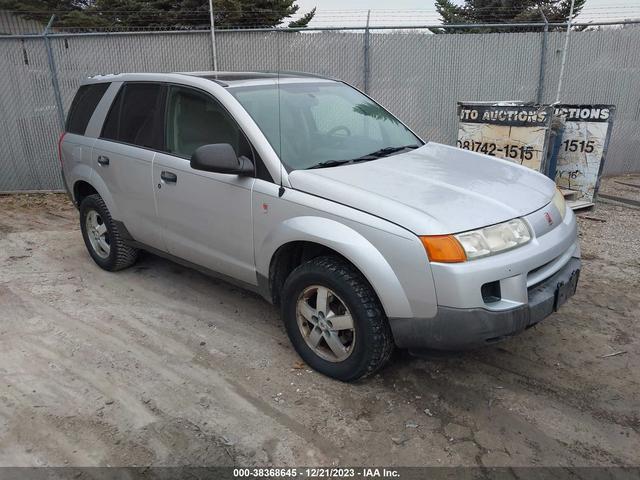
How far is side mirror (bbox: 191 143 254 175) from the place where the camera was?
325 cm

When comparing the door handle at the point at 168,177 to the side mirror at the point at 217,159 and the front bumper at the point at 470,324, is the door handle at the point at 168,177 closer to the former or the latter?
the side mirror at the point at 217,159

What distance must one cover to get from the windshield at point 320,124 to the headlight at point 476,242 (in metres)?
1.07

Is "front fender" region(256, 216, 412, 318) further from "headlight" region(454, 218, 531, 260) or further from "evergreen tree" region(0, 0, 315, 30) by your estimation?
"evergreen tree" region(0, 0, 315, 30)

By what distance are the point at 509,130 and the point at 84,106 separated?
5066mm

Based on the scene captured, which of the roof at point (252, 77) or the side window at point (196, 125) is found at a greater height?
the roof at point (252, 77)

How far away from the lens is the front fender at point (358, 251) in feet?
9.17

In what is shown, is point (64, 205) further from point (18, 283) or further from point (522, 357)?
point (522, 357)

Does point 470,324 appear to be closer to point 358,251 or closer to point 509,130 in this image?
point 358,251

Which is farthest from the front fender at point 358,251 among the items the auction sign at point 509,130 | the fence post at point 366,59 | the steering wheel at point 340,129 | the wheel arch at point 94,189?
the fence post at point 366,59

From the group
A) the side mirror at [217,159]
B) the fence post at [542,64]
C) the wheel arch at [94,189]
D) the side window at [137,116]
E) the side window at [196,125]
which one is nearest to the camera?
the side mirror at [217,159]

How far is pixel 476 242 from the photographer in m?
2.72

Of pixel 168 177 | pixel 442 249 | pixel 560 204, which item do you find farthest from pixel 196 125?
pixel 560 204

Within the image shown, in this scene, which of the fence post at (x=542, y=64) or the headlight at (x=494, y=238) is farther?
the fence post at (x=542, y=64)

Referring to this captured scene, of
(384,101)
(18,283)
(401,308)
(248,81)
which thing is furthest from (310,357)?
(384,101)
